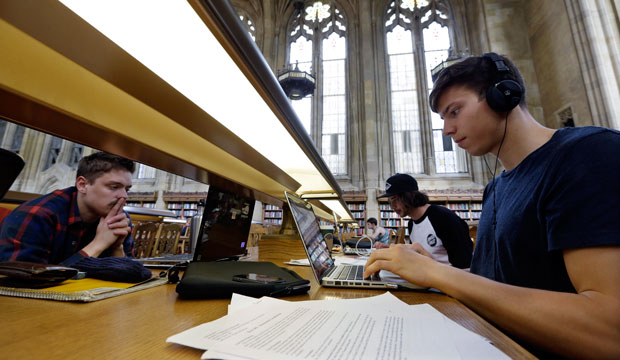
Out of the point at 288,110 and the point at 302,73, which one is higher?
the point at 302,73

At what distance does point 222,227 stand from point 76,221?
61cm

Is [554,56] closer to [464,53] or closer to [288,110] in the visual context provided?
[464,53]

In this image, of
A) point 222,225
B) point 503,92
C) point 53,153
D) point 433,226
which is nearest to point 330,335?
point 222,225

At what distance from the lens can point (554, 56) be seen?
573cm

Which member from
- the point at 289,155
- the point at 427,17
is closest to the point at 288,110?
the point at 289,155

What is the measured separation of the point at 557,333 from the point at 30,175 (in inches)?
551

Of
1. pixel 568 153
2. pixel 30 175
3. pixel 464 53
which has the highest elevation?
pixel 464 53

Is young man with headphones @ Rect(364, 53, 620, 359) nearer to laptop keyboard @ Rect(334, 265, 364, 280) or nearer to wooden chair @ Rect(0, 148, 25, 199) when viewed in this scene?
laptop keyboard @ Rect(334, 265, 364, 280)

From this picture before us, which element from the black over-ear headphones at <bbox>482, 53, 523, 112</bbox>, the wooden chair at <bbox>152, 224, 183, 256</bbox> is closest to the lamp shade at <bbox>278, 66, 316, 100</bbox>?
the wooden chair at <bbox>152, 224, 183, 256</bbox>

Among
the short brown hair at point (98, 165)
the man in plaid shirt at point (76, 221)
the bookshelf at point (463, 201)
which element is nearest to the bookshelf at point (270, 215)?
the bookshelf at point (463, 201)

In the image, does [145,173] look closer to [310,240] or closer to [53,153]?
[53,153]

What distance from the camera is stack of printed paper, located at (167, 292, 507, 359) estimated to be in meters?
0.28

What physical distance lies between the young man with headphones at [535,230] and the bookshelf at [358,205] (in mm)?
6454

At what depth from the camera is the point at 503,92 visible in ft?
2.66
